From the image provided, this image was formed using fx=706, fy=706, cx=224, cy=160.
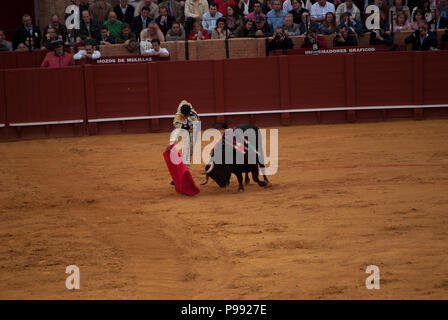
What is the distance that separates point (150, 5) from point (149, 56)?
1491 millimetres

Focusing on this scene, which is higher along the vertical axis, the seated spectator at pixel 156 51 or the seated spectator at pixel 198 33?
the seated spectator at pixel 198 33

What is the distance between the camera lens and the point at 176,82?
53.0 feet

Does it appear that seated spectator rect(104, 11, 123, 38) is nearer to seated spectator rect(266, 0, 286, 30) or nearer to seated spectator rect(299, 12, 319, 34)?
seated spectator rect(266, 0, 286, 30)

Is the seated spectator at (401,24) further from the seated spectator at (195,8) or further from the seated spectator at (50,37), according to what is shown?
the seated spectator at (50,37)

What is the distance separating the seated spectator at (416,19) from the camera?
16.2 m

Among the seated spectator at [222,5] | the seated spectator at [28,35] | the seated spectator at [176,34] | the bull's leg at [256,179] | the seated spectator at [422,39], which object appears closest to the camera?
the bull's leg at [256,179]

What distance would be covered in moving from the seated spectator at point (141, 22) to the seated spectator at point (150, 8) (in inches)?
7.3

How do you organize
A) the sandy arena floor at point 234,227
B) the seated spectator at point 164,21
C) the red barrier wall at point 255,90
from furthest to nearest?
1. the seated spectator at point 164,21
2. the red barrier wall at point 255,90
3. the sandy arena floor at point 234,227

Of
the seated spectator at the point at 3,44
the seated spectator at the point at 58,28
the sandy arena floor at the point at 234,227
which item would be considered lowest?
the sandy arena floor at the point at 234,227

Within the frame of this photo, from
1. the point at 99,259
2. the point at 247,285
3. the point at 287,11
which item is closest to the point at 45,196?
the point at 99,259

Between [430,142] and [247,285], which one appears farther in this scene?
[430,142]

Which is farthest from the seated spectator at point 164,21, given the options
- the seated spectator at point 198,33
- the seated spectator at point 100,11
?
the seated spectator at point 100,11

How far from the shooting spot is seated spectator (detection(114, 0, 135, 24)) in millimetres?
17141

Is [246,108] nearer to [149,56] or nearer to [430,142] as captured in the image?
[149,56]
